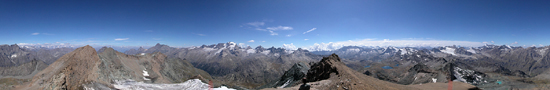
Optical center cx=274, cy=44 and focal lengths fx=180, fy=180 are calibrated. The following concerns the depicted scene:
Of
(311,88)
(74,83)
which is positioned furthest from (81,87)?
(311,88)

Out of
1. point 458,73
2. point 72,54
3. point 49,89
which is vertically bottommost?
point 458,73

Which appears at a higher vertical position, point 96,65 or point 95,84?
point 96,65

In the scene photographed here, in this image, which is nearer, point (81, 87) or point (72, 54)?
point (81, 87)

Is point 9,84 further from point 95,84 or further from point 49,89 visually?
point 95,84

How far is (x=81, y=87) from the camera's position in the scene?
146 ft

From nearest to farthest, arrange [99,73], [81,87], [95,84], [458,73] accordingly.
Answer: [81,87] < [95,84] < [99,73] < [458,73]

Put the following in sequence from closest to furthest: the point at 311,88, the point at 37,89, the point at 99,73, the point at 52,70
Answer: the point at 311,88, the point at 37,89, the point at 52,70, the point at 99,73

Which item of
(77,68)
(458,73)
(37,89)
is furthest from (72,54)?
(458,73)

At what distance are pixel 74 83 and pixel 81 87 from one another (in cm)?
173

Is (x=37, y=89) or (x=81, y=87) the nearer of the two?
(x=37, y=89)

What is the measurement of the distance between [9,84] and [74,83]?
29.9ft

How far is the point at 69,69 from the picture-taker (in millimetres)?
44250

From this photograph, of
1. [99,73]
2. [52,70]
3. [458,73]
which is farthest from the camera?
[458,73]

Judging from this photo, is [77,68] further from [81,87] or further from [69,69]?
[81,87]
